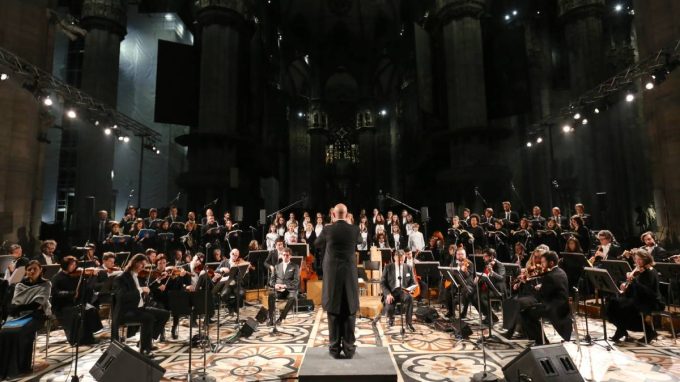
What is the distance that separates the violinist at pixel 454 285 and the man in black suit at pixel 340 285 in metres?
3.16

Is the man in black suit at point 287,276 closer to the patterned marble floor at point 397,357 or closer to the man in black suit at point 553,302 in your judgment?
the patterned marble floor at point 397,357

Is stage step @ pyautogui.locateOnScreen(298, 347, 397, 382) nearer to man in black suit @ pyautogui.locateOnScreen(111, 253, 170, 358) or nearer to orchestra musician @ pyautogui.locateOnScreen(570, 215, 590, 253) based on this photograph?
man in black suit @ pyautogui.locateOnScreen(111, 253, 170, 358)

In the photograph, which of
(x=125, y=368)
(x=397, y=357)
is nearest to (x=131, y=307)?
(x=125, y=368)

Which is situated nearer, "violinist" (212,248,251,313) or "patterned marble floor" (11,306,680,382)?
"patterned marble floor" (11,306,680,382)

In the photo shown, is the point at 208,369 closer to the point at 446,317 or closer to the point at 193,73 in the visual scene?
the point at 446,317

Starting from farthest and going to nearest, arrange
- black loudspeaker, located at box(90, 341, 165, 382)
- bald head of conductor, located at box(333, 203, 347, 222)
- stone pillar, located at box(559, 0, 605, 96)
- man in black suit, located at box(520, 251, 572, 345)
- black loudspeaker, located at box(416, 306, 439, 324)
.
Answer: stone pillar, located at box(559, 0, 605, 96) < black loudspeaker, located at box(416, 306, 439, 324) < man in black suit, located at box(520, 251, 572, 345) < bald head of conductor, located at box(333, 203, 347, 222) < black loudspeaker, located at box(90, 341, 165, 382)

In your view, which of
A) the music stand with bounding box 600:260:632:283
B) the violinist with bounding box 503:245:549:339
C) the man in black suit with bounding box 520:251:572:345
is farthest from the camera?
the violinist with bounding box 503:245:549:339

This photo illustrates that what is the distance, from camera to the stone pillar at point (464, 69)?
1498 centimetres

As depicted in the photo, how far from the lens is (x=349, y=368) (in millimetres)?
3980

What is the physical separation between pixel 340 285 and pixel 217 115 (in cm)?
1236

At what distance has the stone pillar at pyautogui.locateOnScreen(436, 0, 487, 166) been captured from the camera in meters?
15.0

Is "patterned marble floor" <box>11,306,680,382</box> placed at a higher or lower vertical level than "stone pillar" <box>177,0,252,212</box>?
lower

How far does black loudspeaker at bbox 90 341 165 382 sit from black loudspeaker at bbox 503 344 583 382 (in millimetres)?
3449

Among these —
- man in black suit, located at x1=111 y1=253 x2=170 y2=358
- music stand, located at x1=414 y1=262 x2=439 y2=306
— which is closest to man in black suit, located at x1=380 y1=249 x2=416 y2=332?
music stand, located at x1=414 y1=262 x2=439 y2=306
